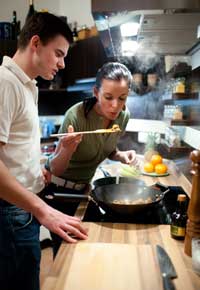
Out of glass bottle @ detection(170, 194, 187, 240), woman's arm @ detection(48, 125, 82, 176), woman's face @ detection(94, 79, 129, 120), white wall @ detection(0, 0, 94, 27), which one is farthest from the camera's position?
white wall @ detection(0, 0, 94, 27)

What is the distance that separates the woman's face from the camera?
61.4 inches

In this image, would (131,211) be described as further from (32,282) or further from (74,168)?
(74,168)

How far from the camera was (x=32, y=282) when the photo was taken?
127cm

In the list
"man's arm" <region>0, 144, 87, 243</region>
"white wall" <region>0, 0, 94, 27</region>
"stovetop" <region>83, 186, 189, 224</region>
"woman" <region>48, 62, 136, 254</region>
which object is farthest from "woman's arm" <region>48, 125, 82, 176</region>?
"white wall" <region>0, 0, 94, 27</region>

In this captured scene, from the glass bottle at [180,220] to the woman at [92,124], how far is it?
665 millimetres

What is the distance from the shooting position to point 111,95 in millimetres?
1573

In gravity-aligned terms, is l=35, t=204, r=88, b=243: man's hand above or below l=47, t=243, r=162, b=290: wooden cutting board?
above

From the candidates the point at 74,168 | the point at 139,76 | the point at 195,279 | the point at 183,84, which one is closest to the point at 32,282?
the point at 74,168

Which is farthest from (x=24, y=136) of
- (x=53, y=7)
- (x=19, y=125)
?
(x=53, y=7)

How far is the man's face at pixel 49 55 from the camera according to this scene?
1216mm

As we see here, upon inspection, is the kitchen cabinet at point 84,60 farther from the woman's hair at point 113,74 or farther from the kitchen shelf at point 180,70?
the woman's hair at point 113,74

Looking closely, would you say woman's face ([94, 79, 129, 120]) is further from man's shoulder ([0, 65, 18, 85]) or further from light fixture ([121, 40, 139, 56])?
man's shoulder ([0, 65, 18, 85])

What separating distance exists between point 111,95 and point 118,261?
93 centimetres

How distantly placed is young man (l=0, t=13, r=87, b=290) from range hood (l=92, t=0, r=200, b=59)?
224 mm
